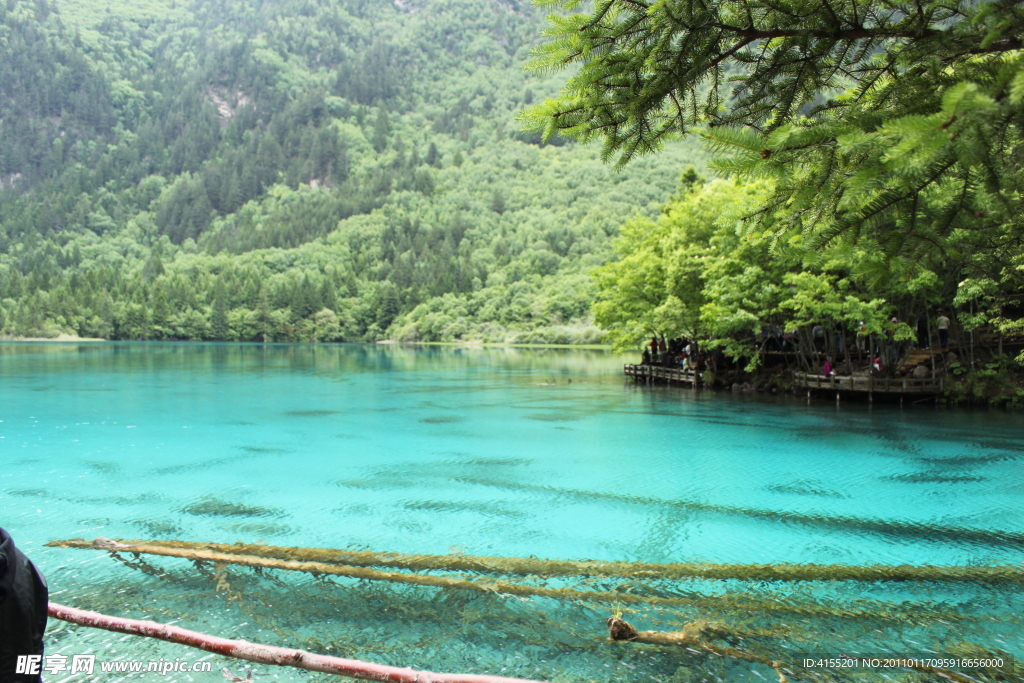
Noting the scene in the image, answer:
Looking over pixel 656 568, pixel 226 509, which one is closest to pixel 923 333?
pixel 656 568

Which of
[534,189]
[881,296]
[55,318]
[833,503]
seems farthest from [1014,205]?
[534,189]

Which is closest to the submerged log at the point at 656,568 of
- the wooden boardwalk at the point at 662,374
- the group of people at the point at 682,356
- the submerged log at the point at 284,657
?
the submerged log at the point at 284,657

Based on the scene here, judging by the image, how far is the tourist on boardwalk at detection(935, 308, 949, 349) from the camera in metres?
24.9

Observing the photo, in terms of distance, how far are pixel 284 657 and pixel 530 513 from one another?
8371mm

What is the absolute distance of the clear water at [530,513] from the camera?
7000 millimetres

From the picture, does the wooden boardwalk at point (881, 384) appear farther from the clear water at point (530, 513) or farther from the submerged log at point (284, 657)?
the submerged log at point (284, 657)

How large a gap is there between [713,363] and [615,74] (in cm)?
3088

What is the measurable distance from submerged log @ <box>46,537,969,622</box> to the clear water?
0.07 meters

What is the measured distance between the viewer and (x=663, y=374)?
37.6m

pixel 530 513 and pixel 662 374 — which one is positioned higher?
pixel 662 374

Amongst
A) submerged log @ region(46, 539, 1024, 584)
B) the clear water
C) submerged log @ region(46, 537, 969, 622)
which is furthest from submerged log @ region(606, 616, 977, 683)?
submerged log @ region(46, 539, 1024, 584)

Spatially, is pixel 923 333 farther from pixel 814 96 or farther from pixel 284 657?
pixel 284 657

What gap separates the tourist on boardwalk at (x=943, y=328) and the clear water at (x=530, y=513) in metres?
3.27

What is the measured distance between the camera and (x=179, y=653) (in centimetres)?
682
